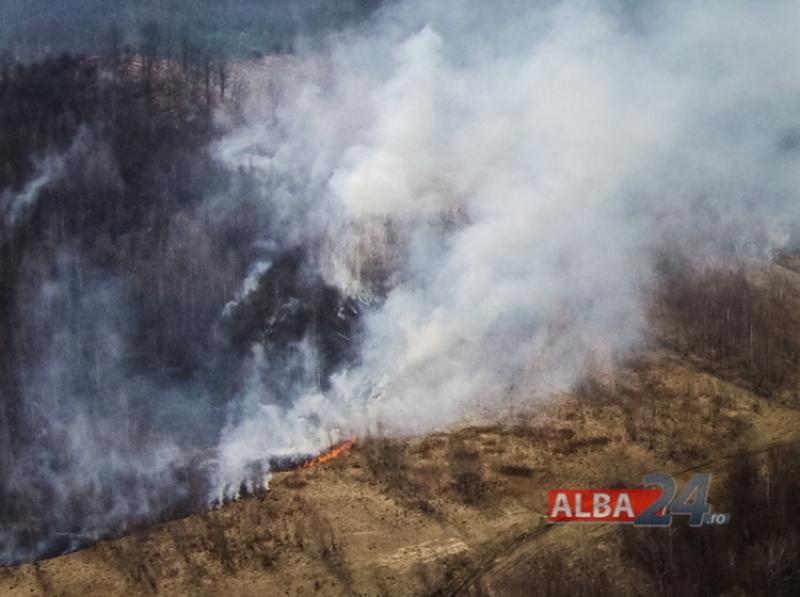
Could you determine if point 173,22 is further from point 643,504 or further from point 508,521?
point 643,504

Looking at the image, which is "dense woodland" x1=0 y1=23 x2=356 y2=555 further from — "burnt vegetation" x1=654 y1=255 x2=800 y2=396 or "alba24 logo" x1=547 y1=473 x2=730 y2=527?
"burnt vegetation" x1=654 y1=255 x2=800 y2=396

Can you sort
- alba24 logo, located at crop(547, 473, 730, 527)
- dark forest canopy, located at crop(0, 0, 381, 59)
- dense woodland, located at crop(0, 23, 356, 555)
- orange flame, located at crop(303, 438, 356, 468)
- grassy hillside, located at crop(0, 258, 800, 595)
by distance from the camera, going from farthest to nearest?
dark forest canopy, located at crop(0, 0, 381, 59) → dense woodland, located at crop(0, 23, 356, 555) → orange flame, located at crop(303, 438, 356, 468) → alba24 logo, located at crop(547, 473, 730, 527) → grassy hillside, located at crop(0, 258, 800, 595)

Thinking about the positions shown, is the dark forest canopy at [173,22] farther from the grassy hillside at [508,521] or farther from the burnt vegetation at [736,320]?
the grassy hillside at [508,521]

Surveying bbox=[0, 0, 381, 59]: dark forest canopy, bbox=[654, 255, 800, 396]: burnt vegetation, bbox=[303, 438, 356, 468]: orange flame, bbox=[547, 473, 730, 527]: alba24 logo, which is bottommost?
bbox=[547, 473, 730, 527]: alba24 logo

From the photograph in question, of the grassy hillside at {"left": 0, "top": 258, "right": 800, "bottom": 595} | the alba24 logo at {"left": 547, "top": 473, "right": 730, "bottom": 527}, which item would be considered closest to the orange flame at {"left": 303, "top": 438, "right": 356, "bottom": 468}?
the grassy hillside at {"left": 0, "top": 258, "right": 800, "bottom": 595}

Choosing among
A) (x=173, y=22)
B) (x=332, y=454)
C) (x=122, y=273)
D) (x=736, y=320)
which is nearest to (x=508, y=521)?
(x=332, y=454)

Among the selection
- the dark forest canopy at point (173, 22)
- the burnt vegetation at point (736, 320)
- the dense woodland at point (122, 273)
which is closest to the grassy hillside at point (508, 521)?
the burnt vegetation at point (736, 320)

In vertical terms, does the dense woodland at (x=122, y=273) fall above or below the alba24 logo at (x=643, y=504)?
above
